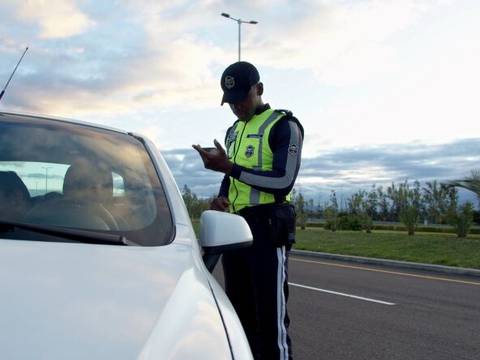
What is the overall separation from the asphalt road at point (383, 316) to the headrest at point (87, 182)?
10.3ft

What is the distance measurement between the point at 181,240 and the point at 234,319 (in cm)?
48

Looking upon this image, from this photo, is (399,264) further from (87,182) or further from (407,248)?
(87,182)

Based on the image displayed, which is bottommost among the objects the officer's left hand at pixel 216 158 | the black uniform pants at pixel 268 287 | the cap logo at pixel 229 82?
the black uniform pants at pixel 268 287

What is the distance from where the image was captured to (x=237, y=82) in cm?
308

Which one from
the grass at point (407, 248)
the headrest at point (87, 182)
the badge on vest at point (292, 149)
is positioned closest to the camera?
the headrest at point (87, 182)

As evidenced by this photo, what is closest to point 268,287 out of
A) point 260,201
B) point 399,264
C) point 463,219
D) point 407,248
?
point 260,201

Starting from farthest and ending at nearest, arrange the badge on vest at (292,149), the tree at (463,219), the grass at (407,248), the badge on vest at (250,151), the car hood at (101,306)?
the tree at (463,219) → the grass at (407,248) → the badge on vest at (250,151) → the badge on vest at (292,149) → the car hood at (101,306)

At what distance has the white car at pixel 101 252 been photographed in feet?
4.40

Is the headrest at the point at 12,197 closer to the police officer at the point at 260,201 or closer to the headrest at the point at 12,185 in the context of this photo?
the headrest at the point at 12,185

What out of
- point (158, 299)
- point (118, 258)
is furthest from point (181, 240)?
point (158, 299)

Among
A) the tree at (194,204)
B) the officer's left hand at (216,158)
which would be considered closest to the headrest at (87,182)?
the officer's left hand at (216,158)

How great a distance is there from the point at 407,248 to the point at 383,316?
9.13 meters

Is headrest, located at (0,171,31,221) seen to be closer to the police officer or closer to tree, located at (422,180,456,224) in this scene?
the police officer

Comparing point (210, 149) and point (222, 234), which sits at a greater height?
point (210, 149)
